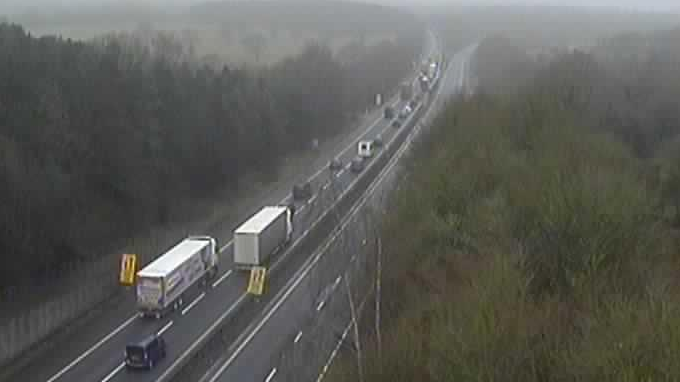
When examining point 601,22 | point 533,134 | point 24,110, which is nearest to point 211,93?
point 24,110

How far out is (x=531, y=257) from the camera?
18.8 metres

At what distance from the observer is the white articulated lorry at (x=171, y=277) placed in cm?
2644

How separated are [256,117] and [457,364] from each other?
1588 inches

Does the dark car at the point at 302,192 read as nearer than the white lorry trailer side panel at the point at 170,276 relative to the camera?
No

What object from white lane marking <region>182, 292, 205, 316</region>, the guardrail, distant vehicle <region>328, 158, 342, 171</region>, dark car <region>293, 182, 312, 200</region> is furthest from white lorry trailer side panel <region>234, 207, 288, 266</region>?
distant vehicle <region>328, 158, 342, 171</region>

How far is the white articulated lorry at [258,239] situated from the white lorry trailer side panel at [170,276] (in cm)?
163

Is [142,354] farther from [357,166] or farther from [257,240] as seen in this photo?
[357,166]

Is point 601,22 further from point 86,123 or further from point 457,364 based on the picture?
point 457,364

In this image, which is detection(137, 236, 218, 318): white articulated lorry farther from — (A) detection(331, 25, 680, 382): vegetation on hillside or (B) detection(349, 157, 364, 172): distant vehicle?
(B) detection(349, 157, 364, 172): distant vehicle

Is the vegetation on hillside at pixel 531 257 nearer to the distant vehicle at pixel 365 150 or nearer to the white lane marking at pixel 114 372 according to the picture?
the white lane marking at pixel 114 372

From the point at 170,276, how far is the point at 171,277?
10cm

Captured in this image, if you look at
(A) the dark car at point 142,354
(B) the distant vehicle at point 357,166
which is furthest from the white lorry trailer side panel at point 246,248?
(B) the distant vehicle at point 357,166

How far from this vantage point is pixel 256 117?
51.5 m

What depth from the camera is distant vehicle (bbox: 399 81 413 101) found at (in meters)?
83.9
